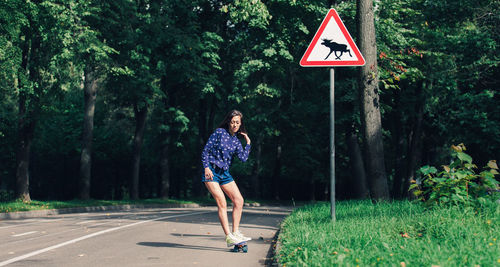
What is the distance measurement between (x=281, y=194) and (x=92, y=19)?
28.0 m

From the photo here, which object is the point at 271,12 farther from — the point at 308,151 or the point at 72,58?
the point at 308,151

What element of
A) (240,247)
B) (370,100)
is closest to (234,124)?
(240,247)

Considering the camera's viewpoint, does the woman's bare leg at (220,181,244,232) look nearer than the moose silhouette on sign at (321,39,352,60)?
Yes

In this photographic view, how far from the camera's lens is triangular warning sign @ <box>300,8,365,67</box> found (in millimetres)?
8031

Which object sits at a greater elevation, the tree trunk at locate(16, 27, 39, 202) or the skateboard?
the tree trunk at locate(16, 27, 39, 202)

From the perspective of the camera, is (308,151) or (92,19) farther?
(308,151)

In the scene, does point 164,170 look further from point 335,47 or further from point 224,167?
point 335,47

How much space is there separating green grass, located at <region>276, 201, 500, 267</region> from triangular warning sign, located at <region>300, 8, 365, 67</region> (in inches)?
90.3

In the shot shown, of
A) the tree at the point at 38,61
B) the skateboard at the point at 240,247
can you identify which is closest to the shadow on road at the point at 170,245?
the skateboard at the point at 240,247

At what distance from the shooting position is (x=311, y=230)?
25.2 feet

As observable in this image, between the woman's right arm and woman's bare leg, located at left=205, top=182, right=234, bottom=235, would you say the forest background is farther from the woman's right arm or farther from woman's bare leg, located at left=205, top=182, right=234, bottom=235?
woman's bare leg, located at left=205, top=182, right=234, bottom=235

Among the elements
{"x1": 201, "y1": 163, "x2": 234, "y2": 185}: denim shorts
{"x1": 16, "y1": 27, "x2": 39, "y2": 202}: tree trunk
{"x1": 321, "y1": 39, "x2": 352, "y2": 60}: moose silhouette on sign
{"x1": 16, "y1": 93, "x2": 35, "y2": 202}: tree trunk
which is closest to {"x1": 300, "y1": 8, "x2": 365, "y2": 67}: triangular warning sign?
{"x1": 321, "y1": 39, "x2": 352, "y2": 60}: moose silhouette on sign

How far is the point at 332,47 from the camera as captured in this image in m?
8.04

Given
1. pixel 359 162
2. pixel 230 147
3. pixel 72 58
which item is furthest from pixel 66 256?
pixel 359 162
